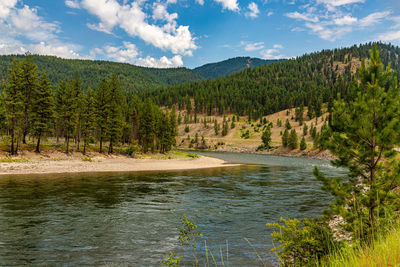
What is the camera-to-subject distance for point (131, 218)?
63.4 feet

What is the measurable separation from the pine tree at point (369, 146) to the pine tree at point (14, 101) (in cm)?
5402

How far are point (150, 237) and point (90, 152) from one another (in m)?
55.4

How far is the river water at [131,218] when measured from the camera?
43.0 ft

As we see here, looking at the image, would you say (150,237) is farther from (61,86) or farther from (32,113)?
(61,86)

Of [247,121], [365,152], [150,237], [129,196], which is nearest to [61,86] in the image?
[129,196]

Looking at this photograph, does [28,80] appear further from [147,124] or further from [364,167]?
[364,167]

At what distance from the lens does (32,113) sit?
56.4 meters

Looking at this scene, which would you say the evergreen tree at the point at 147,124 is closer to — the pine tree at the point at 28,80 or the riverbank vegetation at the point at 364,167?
the pine tree at the point at 28,80

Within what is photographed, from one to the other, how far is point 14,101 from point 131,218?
4533cm

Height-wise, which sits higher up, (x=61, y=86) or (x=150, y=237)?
(x=61, y=86)

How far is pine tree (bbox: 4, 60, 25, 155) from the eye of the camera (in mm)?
49344

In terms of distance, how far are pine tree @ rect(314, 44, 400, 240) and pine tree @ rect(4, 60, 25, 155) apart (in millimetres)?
54019

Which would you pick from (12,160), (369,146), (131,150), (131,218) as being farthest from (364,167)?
(131,150)

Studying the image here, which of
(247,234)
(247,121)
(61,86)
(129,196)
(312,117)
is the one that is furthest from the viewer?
(247,121)
